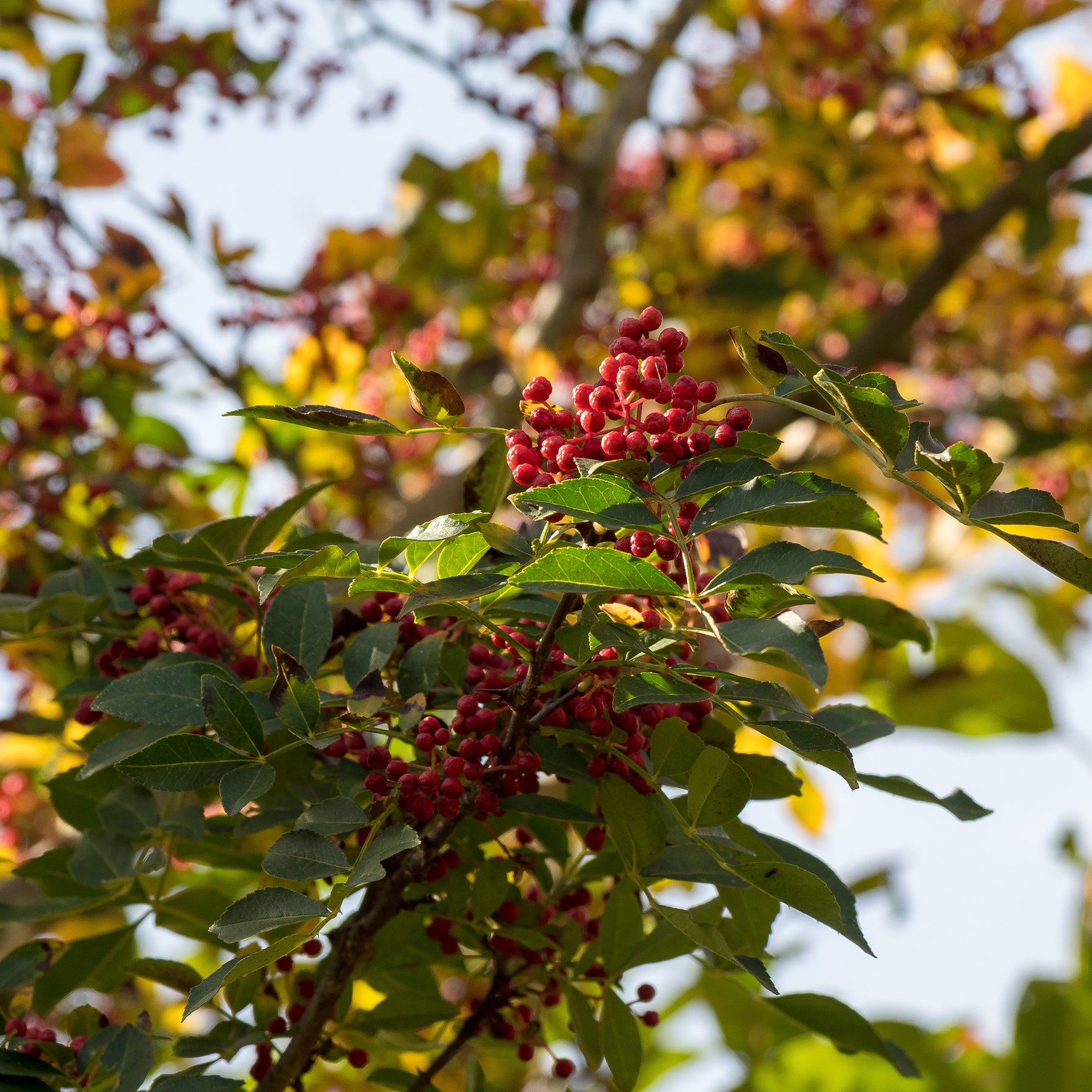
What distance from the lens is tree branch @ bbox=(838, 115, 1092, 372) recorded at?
2.18 meters

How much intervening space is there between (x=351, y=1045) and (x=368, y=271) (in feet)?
6.45

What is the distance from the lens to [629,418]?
65cm

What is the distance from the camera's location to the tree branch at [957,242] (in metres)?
2.18

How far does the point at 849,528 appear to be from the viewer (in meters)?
0.63

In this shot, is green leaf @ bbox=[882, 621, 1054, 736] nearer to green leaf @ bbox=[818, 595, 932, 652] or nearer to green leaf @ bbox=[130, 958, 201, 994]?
green leaf @ bbox=[818, 595, 932, 652]

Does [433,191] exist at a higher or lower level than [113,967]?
higher

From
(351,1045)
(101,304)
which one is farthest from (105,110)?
(351,1045)

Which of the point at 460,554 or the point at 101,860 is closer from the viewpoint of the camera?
the point at 460,554

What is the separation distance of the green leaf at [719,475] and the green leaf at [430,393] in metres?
0.15

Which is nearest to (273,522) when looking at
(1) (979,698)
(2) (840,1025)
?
(2) (840,1025)

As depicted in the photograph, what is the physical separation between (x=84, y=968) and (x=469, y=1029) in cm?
31

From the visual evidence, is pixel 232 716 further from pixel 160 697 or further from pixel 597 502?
pixel 597 502

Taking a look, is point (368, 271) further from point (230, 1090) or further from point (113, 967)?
point (230, 1090)

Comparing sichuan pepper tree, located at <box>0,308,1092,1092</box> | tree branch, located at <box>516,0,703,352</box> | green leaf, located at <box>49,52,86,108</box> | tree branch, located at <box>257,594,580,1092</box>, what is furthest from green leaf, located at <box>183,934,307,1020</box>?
green leaf, located at <box>49,52,86,108</box>
